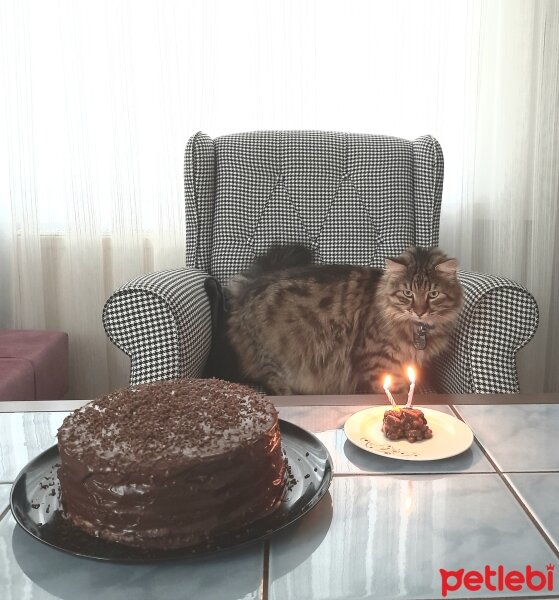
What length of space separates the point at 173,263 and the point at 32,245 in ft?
1.90

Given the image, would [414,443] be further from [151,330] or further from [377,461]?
[151,330]

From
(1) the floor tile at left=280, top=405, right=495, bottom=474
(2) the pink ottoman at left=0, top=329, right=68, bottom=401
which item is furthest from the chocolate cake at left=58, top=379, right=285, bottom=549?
(2) the pink ottoman at left=0, top=329, right=68, bottom=401

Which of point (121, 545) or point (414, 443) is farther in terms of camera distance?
point (414, 443)

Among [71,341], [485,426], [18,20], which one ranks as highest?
[18,20]

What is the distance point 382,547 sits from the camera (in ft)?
2.62

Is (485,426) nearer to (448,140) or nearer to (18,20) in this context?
(448,140)

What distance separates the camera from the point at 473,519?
0.85 m

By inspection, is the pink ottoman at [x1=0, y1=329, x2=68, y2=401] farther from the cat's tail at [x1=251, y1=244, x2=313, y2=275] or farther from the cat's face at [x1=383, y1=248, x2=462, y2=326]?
the cat's face at [x1=383, y1=248, x2=462, y2=326]

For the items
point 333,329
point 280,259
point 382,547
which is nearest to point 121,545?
point 382,547

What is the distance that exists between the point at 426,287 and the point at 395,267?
10cm

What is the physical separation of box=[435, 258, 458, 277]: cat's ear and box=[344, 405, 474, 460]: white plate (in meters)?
0.64

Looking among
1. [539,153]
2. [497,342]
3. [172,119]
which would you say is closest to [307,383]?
[497,342]

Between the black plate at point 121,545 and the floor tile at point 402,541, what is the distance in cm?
4

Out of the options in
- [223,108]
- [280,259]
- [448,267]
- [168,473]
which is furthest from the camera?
[223,108]
